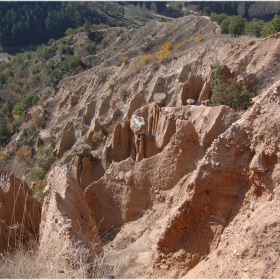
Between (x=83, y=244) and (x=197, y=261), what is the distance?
2.53 metres

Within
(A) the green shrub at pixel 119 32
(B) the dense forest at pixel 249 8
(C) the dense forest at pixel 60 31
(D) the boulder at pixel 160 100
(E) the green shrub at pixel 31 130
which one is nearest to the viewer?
(D) the boulder at pixel 160 100

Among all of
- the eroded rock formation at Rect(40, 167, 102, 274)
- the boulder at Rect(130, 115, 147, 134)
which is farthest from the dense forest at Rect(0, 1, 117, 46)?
the eroded rock formation at Rect(40, 167, 102, 274)

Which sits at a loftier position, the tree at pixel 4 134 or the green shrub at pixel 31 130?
the green shrub at pixel 31 130

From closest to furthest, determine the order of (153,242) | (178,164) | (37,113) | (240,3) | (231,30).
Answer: (153,242) → (178,164) → (231,30) → (37,113) → (240,3)

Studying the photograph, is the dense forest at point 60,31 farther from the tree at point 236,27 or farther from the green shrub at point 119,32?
the green shrub at point 119,32

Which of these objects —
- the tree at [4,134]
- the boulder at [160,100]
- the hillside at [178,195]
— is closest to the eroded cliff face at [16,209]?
the hillside at [178,195]

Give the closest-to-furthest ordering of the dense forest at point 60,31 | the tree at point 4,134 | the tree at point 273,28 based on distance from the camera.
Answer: the tree at point 273,28 → the tree at point 4,134 → the dense forest at point 60,31

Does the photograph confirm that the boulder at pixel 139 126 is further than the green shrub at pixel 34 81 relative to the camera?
No

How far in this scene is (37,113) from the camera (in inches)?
1455

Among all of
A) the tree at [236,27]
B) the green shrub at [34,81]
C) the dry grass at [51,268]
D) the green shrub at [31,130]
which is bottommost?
the green shrub at [31,130]

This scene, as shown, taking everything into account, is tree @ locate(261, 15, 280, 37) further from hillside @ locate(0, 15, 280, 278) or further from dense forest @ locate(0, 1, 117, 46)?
dense forest @ locate(0, 1, 117, 46)

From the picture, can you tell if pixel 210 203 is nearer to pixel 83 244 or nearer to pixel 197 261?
pixel 197 261

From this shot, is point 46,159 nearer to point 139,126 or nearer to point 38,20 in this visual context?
point 139,126

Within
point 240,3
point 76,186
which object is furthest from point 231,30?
point 240,3
